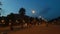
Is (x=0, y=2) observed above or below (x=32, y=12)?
above

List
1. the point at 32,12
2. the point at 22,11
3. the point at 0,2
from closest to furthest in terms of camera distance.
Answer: the point at 32,12
the point at 0,2
the point at 22,11

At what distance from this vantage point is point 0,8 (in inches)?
2323

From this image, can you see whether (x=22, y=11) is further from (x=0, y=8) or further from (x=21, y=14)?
(x=0, y=8)

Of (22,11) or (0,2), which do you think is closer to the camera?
(0,2)

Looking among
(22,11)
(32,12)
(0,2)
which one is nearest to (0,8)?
(0,2)

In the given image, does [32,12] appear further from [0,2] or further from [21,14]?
[21,14]

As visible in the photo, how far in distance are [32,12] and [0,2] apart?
1352 cm

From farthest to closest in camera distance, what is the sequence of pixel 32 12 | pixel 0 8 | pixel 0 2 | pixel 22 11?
pixel 22 11 < pixel 0 8 < pixel 0 2 < pixel 32 12

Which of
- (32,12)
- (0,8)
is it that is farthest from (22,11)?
(32,12)

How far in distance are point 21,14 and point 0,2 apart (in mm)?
42467

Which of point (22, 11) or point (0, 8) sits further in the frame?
point (22, 11)

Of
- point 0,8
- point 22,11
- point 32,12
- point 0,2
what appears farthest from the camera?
point 22,11

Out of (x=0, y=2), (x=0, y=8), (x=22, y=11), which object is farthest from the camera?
(x=22, y=11)

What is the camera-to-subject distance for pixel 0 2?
2073 inches
